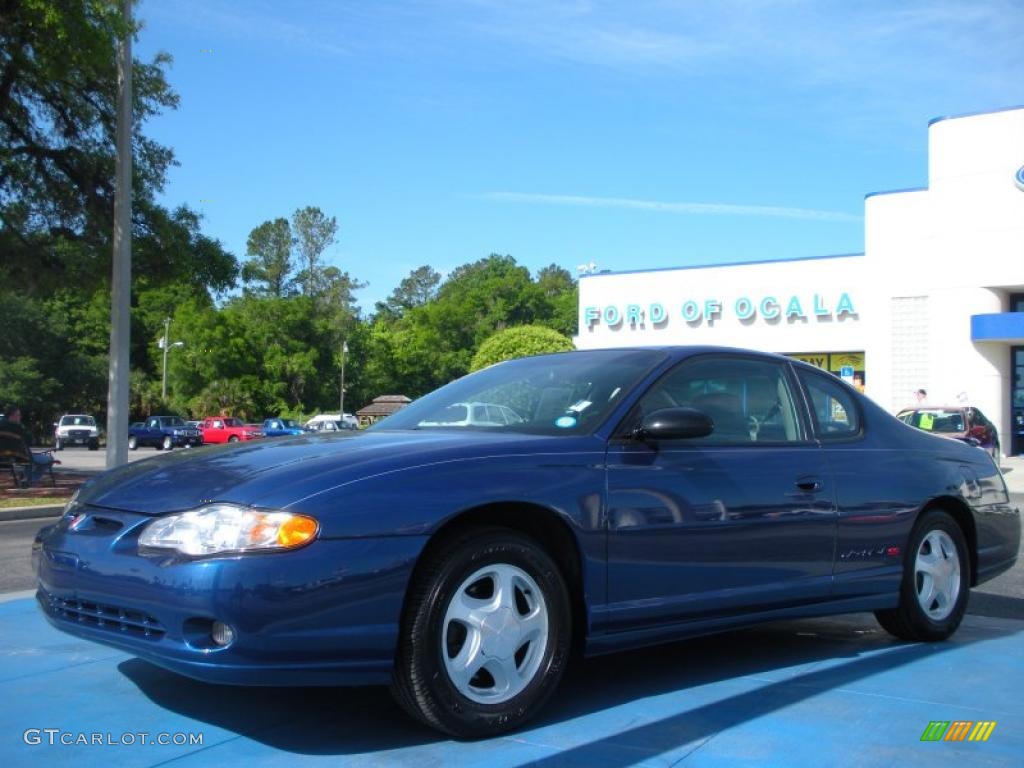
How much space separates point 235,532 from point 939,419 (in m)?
20.9

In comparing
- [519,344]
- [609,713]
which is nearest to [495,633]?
[609,713]

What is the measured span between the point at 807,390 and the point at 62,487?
1579 centimetres

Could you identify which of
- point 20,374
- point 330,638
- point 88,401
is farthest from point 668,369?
point 88,401

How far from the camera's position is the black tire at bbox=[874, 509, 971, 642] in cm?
551

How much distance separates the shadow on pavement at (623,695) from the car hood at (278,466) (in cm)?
88

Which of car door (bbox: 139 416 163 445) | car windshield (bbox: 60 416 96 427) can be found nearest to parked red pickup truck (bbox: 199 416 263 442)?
car door (bbox: 139 416 163 445)

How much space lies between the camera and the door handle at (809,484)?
495 cm

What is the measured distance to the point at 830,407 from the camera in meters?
5.45

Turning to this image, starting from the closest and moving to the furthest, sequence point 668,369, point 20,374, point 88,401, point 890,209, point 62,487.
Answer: point 668,369 < point 62,487 < point 890,209 < point 20,374 < point 88,401

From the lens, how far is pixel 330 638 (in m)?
3.52

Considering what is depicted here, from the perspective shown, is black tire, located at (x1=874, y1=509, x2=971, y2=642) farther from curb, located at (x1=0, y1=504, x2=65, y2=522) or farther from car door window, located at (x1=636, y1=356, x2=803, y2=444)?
curb, located at (x1=0, y1=504, x2=65, y2=522)

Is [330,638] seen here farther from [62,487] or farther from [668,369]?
[62,487]

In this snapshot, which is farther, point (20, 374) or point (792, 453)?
point (20, 374)

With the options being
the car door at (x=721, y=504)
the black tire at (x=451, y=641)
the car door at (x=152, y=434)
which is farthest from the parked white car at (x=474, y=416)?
the car door at (x=152, y=434)
